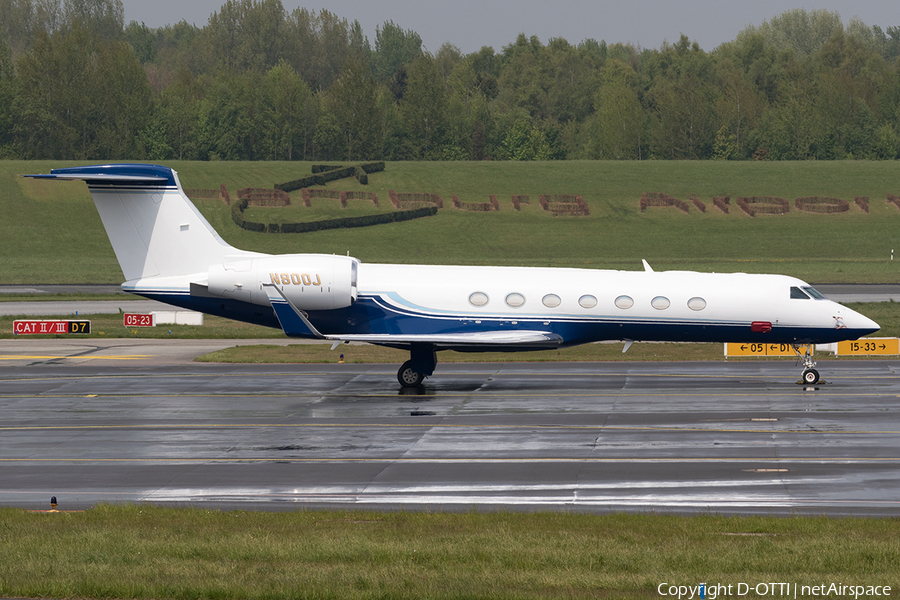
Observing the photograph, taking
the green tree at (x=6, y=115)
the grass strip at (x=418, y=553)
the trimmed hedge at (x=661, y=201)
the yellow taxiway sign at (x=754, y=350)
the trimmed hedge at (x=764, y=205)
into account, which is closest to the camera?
the grass strip at (x=418, y=553)

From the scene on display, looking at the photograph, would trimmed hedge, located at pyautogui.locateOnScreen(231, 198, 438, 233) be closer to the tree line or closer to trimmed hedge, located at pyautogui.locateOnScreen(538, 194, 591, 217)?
trimmed hedge, located at pyautogui.locateOnScreen(538, 194, 591, 217)

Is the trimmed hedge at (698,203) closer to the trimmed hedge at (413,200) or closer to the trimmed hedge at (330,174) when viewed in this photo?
the trimmed hedge at (413,200)

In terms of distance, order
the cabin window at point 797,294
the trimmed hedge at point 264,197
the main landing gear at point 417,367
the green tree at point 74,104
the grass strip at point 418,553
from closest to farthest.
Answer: the grass strip at point 418,553, the main landing gear at point 417,367, the cabin window at point 797,294, the trimmed hedge at point 264,197, the green tree at point 74,104

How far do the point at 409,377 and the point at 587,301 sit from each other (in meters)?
5.36

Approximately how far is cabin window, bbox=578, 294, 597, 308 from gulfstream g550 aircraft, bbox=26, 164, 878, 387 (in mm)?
39

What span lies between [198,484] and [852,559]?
34.8 feet

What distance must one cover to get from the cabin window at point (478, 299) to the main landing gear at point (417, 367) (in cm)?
171

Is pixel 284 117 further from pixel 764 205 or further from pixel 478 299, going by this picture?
pixel 478 299

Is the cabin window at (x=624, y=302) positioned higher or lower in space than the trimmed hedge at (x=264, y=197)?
lower

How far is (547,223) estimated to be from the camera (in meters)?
97.8

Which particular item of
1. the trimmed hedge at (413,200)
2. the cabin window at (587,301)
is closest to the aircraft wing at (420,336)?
the cabin window at (587,301)

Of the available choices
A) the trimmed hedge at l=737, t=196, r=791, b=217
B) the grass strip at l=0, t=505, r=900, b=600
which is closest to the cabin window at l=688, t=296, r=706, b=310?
the grass strip at l=0, t=505, r=900, b=600

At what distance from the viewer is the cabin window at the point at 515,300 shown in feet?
87.7

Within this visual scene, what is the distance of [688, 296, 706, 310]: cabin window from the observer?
26.8m
